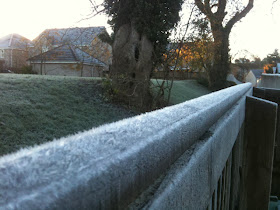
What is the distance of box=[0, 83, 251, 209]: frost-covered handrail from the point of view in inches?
15.4

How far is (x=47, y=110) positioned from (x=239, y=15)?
67.8ft

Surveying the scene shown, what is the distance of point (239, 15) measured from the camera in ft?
80.0

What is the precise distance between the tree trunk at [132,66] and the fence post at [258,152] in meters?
8.58

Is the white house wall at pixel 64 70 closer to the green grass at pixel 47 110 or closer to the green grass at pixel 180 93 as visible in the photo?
the green grass at pixel 180 93

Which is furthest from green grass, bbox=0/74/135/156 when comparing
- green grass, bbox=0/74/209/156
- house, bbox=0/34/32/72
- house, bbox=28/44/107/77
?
house, bbox=0/34/32/72

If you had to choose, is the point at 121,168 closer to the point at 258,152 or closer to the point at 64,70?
the point at 258,152

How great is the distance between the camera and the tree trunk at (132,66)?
12.2 m

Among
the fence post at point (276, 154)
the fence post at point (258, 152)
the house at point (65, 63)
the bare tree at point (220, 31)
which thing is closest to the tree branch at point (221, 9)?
the bare tree at point (220, 31)

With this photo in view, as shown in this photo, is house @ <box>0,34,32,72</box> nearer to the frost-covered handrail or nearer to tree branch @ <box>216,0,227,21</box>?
tree branch @ <box>216,0,227,21</box>

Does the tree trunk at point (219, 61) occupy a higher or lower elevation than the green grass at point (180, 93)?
higher

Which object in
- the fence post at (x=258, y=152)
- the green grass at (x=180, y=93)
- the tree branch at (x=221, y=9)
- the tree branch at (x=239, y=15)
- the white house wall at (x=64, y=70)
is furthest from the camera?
the white house wall at (x=64, y=70)

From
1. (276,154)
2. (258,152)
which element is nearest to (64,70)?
(276,154)

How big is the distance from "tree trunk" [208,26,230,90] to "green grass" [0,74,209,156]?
16349 mm

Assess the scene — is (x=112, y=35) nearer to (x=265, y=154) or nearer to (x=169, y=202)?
(x=265, y=154)
